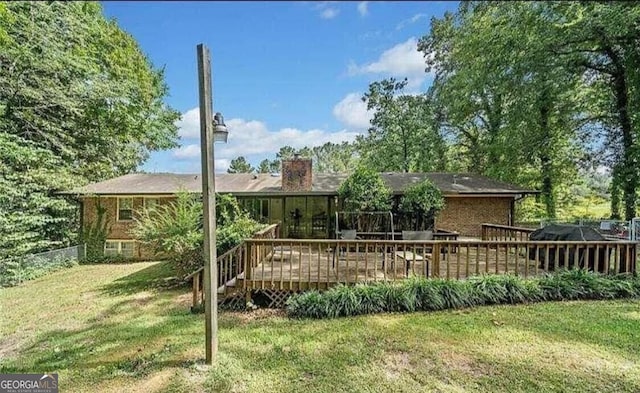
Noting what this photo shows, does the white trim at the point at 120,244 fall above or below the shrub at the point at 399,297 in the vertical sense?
below

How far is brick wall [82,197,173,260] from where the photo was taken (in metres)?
14.1

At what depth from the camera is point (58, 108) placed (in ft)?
44.9

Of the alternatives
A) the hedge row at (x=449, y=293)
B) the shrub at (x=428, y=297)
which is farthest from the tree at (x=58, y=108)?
the shrub at (x=428, y=297)

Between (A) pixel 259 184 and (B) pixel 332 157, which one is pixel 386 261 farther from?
(B) pixel 332 157

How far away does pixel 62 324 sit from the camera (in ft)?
21.3

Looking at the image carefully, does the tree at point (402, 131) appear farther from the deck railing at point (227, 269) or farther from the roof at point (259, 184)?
the deck railing at point (227, 269)

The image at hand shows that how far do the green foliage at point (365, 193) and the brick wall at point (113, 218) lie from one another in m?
7.61

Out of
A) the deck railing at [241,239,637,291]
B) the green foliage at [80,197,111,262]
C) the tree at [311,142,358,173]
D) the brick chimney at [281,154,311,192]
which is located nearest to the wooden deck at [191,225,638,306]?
the deck railing at [241,239,637,291]

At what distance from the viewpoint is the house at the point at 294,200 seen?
516 inches

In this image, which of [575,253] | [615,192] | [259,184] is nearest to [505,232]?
[575,253]

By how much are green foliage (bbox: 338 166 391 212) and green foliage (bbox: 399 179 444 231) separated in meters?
0.64

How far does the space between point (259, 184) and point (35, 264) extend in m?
7.94

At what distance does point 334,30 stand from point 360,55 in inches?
63.8

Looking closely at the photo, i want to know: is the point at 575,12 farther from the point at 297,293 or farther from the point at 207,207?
the point at 207,207
